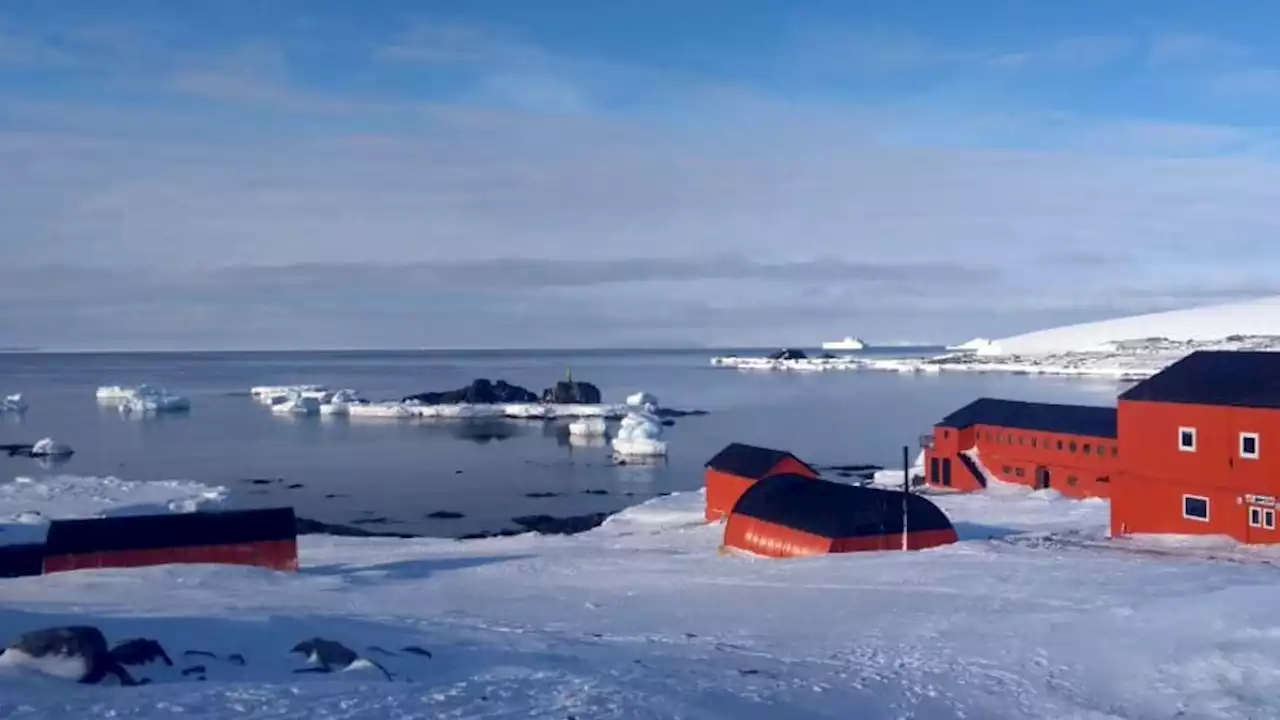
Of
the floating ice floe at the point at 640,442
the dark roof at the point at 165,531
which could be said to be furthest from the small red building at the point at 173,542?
the floating ice floe at the point at 640,442

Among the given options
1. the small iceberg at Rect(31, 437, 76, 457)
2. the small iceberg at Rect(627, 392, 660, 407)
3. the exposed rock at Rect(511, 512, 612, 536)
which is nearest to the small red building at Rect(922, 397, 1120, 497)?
the exposed rock at Rect(511, 512, 612, 536)

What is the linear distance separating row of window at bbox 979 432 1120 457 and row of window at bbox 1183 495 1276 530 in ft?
30.8

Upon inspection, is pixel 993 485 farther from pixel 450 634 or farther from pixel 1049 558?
pixel 450 634

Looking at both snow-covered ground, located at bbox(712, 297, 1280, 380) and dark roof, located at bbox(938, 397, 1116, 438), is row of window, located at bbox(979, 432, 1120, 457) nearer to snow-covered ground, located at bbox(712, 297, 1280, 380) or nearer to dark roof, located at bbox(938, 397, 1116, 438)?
dark roof, located at bbox(938, 397, 1116, 438)

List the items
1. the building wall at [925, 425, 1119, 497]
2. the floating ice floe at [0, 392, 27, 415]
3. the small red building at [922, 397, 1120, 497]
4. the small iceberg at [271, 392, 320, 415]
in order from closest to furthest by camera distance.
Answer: the building wall at [925, 425, 1119, 497] < the small red building at [922, 397, 1120, 497] < the small iceberg at [271, 392, 320, 415] < the floating ice floe at [0, 392, 27, 415]

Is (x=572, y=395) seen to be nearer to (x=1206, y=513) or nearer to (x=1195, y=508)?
(x=1195, y=508)

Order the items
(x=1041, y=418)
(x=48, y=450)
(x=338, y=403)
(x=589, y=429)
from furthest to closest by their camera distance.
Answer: (x=338, y=403)
(x=589, y=429)
(x=48, y=450)
(x=1041, y=418)

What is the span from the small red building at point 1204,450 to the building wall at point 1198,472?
19 millimetres

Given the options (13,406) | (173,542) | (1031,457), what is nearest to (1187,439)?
(1031,457)

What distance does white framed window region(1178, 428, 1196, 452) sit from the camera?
872 inches

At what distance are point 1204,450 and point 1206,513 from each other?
1.24 metres

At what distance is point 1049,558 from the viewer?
63.0ft

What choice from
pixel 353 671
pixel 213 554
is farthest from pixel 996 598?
pixel 213 554

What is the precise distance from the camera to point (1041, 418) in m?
35.8
